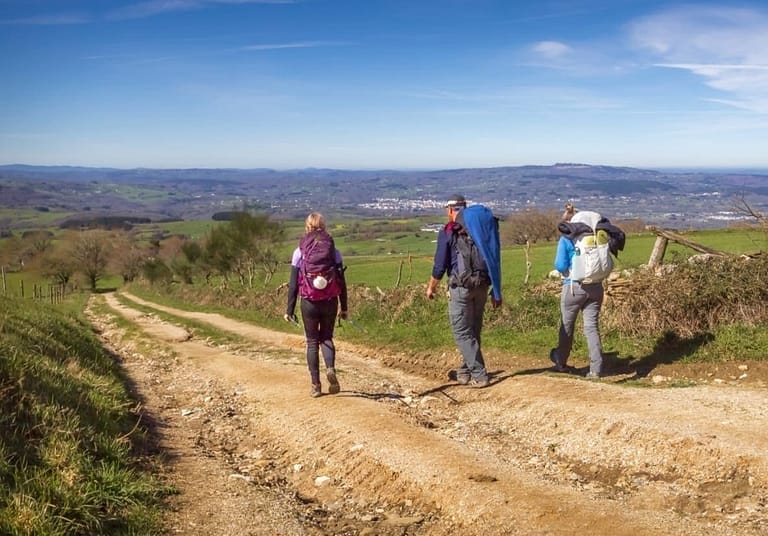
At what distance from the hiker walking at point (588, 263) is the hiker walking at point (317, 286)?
313 centimetres

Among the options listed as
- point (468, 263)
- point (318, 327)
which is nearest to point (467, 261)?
point (468, 263)

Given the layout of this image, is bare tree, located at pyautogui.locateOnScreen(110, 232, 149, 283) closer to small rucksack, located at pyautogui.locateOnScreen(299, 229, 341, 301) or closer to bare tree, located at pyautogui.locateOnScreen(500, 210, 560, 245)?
bare tree, located at pyautogui.locateOnScreen(500, 210, 560, 245)

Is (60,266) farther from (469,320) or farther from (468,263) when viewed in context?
(468,263)

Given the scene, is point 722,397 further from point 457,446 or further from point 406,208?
point 406,208

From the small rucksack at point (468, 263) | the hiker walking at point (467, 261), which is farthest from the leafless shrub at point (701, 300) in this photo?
the small rucksack at point (468, 263)

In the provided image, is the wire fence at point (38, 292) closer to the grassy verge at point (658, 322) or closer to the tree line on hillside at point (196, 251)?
the tree line on hillside at point (196, 251)

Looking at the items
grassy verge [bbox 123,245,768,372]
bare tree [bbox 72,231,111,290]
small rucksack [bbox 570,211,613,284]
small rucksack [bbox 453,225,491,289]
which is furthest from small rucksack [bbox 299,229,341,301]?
bare tree [bbox 72,231,111,290]

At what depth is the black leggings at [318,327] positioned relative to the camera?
322 inches

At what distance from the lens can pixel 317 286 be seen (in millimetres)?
8016

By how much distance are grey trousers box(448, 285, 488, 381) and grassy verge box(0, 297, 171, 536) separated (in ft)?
13.4

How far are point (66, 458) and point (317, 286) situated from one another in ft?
11.7

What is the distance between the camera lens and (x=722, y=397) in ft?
24.6

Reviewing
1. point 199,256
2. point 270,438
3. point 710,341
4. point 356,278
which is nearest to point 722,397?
point 710,341

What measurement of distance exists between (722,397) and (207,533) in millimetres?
5837
